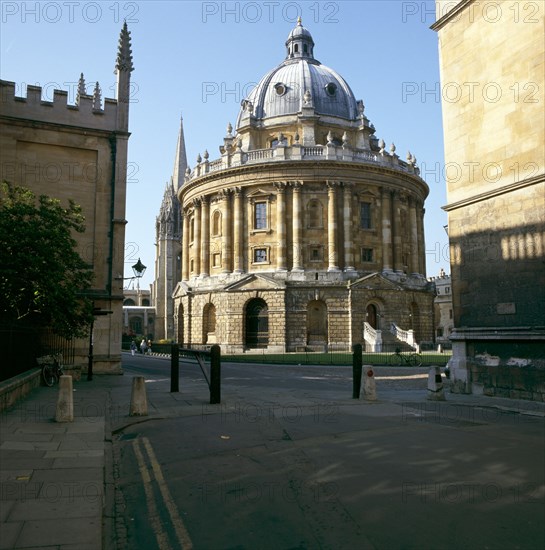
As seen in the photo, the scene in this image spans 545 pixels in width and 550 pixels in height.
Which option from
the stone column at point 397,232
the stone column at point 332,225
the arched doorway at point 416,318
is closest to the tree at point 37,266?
the stone column at point 332,225

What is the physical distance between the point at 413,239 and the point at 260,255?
1489cm

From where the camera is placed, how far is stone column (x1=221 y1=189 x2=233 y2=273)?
48.4 m

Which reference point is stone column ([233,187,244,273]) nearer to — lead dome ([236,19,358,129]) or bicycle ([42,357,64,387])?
lead dome ([236,19,358,129])

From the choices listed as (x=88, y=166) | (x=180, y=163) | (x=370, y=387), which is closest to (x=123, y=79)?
(x=88, y=166)

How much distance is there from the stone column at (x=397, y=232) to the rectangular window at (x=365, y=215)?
2413 millimetres

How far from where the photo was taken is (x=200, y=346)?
4819 cm

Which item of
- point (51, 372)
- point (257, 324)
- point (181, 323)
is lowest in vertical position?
point (51, 372)

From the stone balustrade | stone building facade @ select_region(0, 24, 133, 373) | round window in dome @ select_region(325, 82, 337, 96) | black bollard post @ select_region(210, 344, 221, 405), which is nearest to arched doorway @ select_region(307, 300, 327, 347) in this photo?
the stone balustrade

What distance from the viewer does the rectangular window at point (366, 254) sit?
48.2 m

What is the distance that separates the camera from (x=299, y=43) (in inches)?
2566

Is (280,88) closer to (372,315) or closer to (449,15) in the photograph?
(372,315)

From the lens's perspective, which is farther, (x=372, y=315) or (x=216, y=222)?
(x=216, y=222)

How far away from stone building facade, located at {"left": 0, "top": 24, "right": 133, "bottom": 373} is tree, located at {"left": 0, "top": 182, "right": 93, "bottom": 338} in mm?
3471

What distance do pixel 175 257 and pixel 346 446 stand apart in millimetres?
90192
